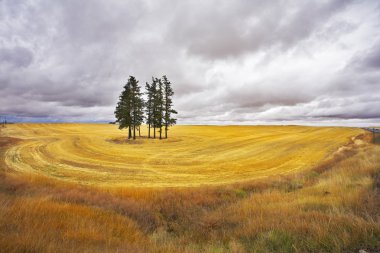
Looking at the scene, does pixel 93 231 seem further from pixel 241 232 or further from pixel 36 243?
pixel 241 232

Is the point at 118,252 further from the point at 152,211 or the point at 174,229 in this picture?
the point at 152,211

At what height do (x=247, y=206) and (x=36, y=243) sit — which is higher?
(x=36, y=243)

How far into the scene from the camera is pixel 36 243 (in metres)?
3.30

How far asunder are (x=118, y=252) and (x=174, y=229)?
3.13 m

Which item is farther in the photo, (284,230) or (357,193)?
(357,193)

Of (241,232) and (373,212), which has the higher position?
(373,212)

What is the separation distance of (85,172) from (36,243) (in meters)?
13.0

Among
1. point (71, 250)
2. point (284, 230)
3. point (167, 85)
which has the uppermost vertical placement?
point (167, 85)

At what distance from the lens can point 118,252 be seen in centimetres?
358

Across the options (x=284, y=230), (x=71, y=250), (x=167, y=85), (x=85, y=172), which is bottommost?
(x=85, y=172)

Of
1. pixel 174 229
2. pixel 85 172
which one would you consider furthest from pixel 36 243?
pixel 85 172

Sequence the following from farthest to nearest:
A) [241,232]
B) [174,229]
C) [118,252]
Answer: [174,229], [241,232], [118,252]

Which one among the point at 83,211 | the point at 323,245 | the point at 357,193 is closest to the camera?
the point at 323,245

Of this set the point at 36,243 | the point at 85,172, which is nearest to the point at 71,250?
the point at 36,243
